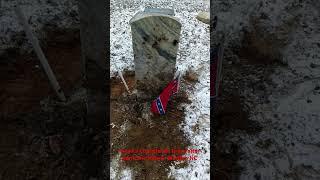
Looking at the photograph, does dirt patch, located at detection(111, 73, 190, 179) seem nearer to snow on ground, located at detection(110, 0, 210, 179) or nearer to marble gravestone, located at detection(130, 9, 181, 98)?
snow on ground, located at detection(110, 0, 210, 179)

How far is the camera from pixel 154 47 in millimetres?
4398

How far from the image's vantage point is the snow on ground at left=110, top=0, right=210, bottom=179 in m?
4.34

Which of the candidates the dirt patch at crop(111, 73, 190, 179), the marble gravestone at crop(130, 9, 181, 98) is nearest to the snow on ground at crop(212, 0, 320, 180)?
the dirt patch at crop(111, 73, 190, 179)

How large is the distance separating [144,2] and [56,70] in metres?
2.07

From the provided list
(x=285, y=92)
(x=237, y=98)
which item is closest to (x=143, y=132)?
(x=237, y=98)

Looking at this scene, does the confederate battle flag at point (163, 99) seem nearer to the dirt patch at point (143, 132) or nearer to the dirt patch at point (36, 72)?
the dirt patch at point (143, 132)

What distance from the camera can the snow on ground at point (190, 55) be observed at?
434 centimetres

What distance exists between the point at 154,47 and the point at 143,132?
106cm

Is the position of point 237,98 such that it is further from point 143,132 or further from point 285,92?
point 143,132

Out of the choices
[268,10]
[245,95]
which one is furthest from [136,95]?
[268,10]

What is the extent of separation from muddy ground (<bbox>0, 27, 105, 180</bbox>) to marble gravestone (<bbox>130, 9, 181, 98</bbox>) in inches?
35.7

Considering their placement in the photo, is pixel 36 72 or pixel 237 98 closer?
pixel 237 98

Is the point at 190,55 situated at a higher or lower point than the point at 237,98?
higher

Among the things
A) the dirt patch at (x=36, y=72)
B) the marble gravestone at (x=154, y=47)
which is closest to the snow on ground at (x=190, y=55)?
the marble gravestone at (x=154, y=47)
